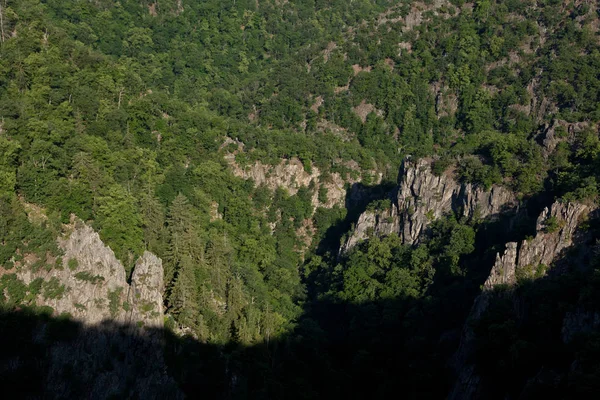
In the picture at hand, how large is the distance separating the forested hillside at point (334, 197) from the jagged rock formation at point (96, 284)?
265mm

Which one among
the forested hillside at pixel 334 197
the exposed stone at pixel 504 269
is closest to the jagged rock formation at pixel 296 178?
the forested hillside at pixel 334 197

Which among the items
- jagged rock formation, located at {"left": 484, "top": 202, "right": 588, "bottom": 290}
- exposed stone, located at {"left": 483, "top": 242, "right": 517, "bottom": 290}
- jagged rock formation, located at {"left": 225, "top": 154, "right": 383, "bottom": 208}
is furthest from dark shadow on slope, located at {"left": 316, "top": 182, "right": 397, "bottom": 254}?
jagged rock formation, located at {"left": 484, "top": 202, "right": 588, "bottom": 290}

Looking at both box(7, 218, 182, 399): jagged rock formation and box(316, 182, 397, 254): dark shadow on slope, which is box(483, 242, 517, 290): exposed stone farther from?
box(316, 182, 397, 254): dark shadow on slope

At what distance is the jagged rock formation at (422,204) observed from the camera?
82.2 metres

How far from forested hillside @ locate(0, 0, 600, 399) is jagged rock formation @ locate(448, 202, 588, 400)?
0.22 m

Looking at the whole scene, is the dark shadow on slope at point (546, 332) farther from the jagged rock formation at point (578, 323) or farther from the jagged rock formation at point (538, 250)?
the jagged rock formation at point (538, 250)

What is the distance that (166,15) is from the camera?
5807 inches

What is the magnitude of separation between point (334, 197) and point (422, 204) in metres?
21.7

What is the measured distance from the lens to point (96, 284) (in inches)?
2554

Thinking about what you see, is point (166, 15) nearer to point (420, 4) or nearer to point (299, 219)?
point (420, 4)

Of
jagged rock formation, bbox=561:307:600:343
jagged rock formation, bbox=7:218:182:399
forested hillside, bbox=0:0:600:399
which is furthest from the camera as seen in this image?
forested hillside, bbox=0:0:600:399

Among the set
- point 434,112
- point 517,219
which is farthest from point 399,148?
point 517,219

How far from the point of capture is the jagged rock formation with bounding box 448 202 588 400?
6600 cm

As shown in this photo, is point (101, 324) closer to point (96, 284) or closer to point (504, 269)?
point (96, 284)
